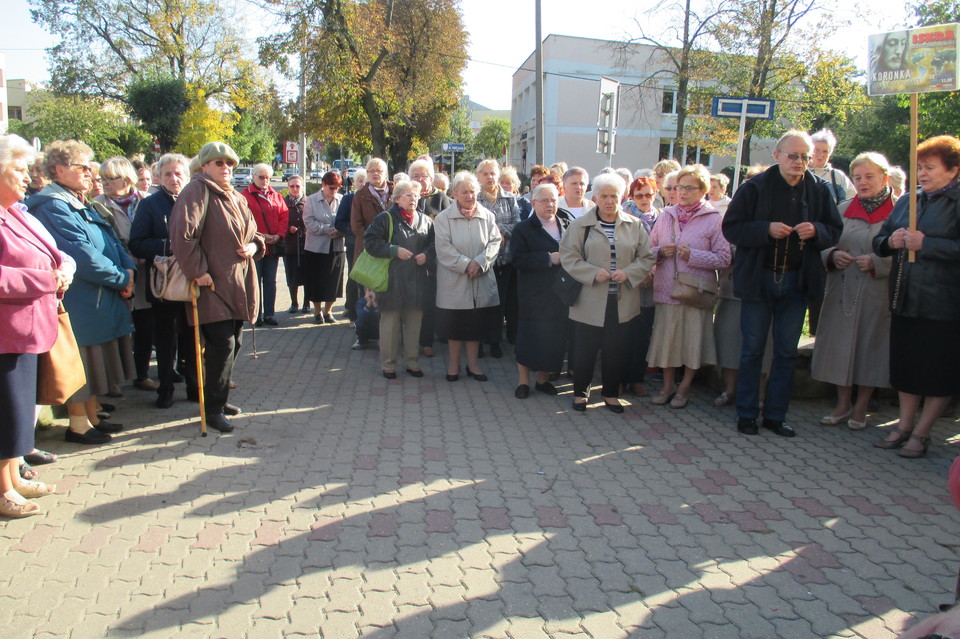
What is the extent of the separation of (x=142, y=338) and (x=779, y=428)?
520cm

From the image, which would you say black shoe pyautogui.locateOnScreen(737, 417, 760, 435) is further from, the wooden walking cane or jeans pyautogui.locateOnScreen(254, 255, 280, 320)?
jeans pyautogui.locateOnScreen(254, 255, 280, 320)

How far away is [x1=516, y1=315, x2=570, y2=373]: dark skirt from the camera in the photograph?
637 centimetres

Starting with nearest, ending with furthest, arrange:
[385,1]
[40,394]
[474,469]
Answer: [40,394]
[474,469]
[385,1]

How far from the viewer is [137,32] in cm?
4481

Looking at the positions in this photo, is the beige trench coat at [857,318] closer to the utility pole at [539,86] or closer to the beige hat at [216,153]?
the beige hat at [216,153]

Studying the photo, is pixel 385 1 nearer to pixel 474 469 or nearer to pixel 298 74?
pixel 298 74

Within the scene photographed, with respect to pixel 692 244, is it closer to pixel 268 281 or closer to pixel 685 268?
pixel 685 268

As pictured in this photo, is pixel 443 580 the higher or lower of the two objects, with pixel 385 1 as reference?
lower

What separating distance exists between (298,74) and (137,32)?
28172mm

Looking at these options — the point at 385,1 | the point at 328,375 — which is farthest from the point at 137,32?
the point at 328,375

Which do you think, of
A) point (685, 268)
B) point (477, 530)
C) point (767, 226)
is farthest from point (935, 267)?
point (477, 530)

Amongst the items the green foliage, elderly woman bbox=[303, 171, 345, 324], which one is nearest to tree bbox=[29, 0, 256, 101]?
the green foliage

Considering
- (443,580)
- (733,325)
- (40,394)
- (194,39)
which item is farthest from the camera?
(194,39)

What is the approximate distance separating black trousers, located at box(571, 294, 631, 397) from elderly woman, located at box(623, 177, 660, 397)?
38 centimetres
